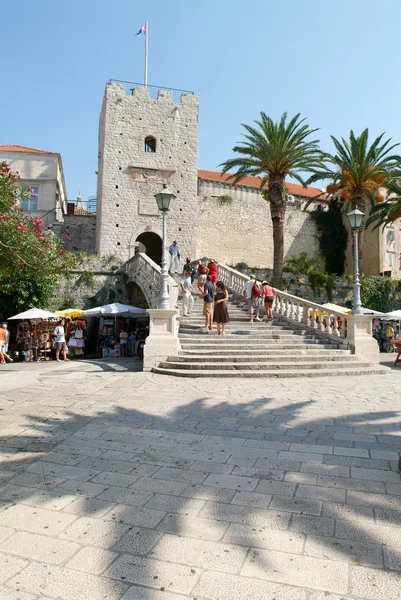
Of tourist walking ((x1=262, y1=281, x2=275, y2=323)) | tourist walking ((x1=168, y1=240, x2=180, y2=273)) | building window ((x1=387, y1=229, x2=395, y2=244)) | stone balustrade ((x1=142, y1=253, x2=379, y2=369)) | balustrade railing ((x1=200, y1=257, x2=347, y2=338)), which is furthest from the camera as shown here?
building window ((x1=387, y1=229, x2=395, y2=244))

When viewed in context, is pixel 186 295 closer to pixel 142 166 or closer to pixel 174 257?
pixel 174 257

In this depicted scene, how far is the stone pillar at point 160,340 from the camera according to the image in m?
10.7

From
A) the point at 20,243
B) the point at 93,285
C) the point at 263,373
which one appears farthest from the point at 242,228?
the point at 20,243

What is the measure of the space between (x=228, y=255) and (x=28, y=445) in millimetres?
29087

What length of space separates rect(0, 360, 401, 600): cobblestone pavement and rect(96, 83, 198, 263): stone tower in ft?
70.8

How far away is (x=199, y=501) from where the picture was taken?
12.0 ft

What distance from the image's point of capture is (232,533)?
3129 millimetres

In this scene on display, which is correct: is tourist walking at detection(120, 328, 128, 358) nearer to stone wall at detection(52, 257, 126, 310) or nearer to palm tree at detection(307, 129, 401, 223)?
stone wall at detection(52, 257, 126, 310)

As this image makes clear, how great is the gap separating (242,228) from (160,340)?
24750 millimetres

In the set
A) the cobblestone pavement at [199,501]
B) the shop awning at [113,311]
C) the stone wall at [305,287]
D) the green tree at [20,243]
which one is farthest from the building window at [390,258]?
the green tree at [20,243]

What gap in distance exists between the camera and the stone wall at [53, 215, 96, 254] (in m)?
29.9

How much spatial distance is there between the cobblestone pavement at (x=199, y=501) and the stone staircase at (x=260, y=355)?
115 inches

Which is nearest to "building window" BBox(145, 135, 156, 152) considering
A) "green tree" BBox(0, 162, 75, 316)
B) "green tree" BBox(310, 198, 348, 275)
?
"green tree" BBox(310, 198, 348, 275)

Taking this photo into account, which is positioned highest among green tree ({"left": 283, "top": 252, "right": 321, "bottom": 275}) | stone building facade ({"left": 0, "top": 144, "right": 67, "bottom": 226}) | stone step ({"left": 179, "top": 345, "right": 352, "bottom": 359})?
stone building facade ({"left": 0, "top": 144, "right": 67, "bottom": 226})
